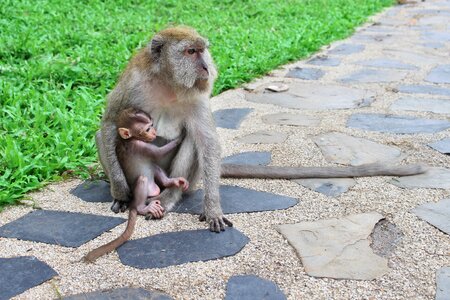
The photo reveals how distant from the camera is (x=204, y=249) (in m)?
2.84

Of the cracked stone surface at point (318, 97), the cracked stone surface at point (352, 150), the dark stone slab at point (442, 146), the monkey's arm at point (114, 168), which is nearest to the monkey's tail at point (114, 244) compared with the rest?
the monkey's arm at point (114, 168)

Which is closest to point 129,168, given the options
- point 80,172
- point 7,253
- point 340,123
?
point 80,172

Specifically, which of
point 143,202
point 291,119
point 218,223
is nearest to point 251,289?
point 218,223

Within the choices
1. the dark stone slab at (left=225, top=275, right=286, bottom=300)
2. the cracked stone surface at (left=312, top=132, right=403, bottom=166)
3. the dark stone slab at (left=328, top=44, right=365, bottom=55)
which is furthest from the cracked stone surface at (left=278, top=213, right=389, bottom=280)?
the dark stone slab at (left=328, top=44, right=365, bottom=55)

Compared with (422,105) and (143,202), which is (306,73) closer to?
(422,105)

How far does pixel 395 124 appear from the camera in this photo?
4.71 meters

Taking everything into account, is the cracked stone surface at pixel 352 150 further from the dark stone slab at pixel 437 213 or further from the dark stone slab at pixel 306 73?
the dark stone slab at pixel 306 73

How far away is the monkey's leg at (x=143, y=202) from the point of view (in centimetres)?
319

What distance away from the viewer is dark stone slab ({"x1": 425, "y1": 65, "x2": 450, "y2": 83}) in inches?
238

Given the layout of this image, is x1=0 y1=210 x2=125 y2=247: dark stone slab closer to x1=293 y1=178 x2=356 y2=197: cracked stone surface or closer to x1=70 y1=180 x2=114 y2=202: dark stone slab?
x1=70 y1=180 x2=114 y2=202: dark stone slab

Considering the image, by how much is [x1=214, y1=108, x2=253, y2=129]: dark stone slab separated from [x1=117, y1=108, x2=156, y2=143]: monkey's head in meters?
1.53

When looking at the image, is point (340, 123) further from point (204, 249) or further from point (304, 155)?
point (204, 249)

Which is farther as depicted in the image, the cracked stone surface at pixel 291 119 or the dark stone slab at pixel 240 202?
the cracked stone surface at pixel 291 119

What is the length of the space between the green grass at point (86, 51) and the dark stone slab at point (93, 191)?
149mm
